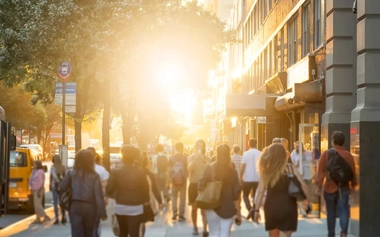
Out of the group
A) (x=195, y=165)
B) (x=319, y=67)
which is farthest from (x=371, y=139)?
(x=319, y=67)

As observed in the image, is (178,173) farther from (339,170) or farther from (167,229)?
(339,170)

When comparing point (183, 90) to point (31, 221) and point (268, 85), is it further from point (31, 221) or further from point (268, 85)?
point (31, 221)

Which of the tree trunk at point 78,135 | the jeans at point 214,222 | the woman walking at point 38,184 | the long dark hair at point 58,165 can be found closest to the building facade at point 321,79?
the jeans at point 214,222

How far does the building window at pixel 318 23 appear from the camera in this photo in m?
21.7

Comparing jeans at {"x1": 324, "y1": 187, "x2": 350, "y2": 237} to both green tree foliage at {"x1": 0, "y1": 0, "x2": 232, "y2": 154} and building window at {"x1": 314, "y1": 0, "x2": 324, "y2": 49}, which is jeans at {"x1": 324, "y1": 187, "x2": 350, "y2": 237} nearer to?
building window at {"x1": 314, "y1": 0, "x2": 324, "y2": 49}

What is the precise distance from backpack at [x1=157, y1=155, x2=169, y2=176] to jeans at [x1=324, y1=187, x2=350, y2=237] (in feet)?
24.0

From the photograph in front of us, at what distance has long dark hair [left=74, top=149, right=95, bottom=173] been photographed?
9.86 m

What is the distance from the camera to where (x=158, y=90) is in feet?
125

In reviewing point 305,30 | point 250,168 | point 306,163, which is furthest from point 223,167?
point 305,30

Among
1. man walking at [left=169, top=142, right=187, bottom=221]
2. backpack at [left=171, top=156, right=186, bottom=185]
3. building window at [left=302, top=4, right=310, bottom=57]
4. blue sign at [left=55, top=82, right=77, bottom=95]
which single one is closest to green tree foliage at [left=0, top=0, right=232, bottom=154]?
blue sign at [left=55, top=82, right=77, bottom=95]

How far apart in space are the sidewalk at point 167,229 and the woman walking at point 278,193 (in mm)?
5317

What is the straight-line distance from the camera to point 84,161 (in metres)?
9.88

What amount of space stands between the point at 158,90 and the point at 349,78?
834 inches

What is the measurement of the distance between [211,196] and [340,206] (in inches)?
108
